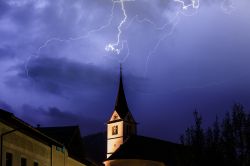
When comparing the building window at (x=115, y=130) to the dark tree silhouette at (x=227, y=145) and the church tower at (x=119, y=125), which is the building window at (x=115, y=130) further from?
the dark tree silhouette at (x=227, y=145)

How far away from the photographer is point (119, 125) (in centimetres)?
11762

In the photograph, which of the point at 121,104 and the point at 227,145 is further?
the point at 121,104

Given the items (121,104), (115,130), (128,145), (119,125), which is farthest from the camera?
(121,104)

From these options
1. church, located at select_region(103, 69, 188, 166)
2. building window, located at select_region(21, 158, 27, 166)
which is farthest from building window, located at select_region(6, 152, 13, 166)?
church, located at select_region(103, 69, 188, 166)

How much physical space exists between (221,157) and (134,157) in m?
74.4

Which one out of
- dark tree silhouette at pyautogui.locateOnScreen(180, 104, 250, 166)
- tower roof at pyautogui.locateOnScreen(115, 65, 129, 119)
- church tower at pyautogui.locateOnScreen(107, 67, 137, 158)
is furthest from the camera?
tower roof at pyautogui.locateOnScreen(115, 65, 129, 119)

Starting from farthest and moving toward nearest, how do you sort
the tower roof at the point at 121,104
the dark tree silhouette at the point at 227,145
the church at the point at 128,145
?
the tower roof at the point at 121,104, the church at the point at 128,145, the dark tree silhouette at the point at 227,145

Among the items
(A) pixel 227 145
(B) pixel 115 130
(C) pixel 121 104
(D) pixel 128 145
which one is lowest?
(A) pixel 227 145

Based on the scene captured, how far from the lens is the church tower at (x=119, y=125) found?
4564 inches

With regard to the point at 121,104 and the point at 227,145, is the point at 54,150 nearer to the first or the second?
the point at 227,145

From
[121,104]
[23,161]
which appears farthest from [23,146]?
[121,104]

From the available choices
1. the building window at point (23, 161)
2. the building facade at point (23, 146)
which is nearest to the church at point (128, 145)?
the building facade at point (23, 146)

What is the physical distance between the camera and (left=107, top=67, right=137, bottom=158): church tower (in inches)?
4564

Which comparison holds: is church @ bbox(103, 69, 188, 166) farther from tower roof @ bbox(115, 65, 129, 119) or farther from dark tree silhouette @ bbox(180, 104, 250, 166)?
dark tree silhouette @ bbox(180, 104, 250, 166)
